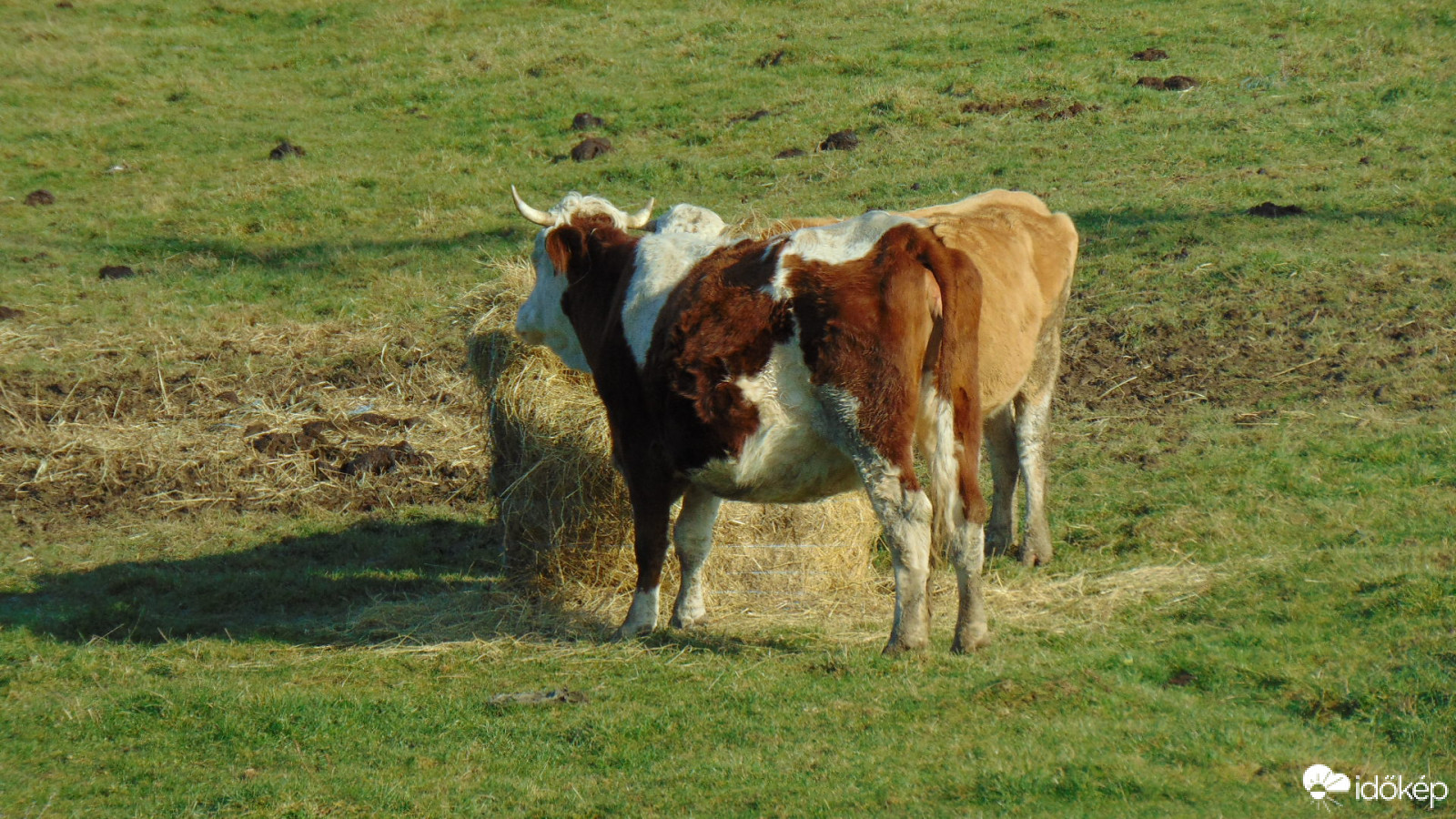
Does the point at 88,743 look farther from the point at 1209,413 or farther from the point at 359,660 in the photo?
the point at 1209,413

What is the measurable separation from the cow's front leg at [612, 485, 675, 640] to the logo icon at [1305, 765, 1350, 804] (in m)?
3.56

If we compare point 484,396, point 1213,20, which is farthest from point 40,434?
point 1213,20

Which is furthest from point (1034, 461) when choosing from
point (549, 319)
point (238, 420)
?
point (238, 420)

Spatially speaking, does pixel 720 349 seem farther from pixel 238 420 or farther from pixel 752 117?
pixel 752 117

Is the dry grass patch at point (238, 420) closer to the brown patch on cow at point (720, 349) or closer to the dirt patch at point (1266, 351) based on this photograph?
the brown patch on cow at point (720, 349)

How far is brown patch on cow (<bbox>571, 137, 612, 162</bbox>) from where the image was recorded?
1898cm

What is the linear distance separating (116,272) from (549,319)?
10220mm

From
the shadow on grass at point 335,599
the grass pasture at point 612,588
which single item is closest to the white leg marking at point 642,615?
the shadow on grass at point 335,599

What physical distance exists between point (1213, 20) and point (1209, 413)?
11.8m

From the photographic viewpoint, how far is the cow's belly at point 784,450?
691 cm

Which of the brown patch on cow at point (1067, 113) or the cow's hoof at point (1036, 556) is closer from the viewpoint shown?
the cow's hoof at point (1036, 556)

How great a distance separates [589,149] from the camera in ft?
62.5

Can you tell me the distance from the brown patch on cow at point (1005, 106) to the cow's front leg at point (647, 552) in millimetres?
12416

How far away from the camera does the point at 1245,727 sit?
5.74m
